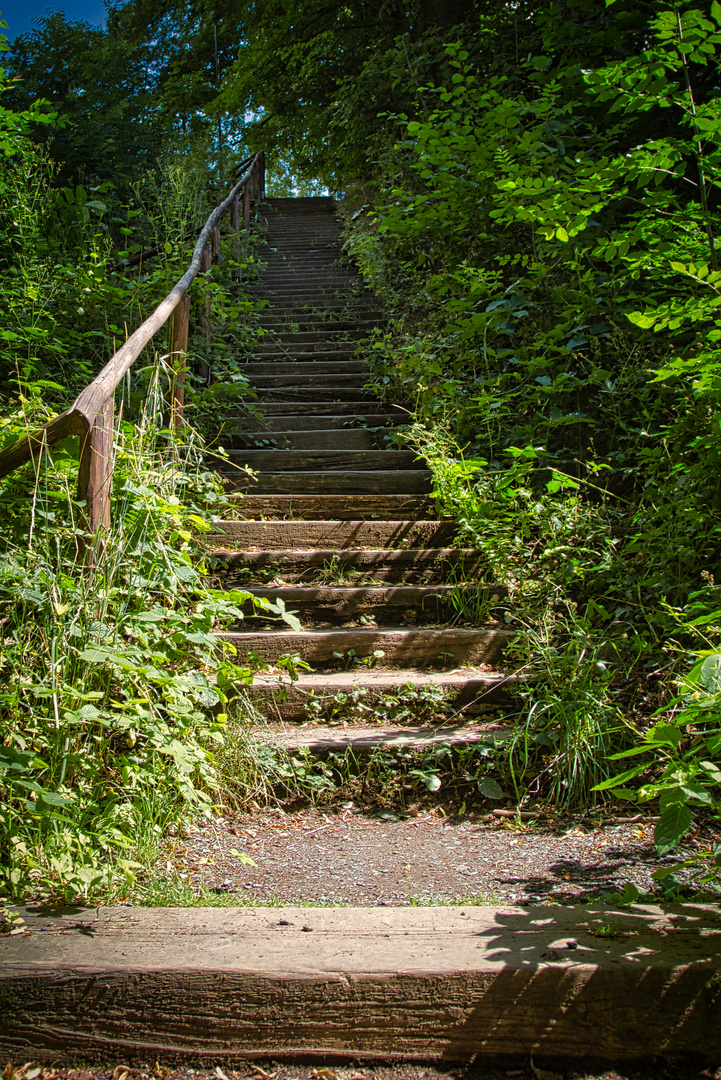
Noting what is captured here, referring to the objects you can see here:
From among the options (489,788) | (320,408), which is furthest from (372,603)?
(320,408)

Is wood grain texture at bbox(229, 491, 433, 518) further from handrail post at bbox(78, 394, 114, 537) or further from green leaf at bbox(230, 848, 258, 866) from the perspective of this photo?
green leaf at bbox(230, 848, 258, 866)

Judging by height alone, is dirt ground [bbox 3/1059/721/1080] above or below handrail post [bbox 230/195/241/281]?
below

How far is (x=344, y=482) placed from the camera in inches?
164

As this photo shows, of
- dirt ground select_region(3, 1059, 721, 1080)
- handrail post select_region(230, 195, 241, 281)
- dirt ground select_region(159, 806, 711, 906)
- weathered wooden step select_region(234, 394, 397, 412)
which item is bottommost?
dirt ground select_region(159, 806, 711, 906)

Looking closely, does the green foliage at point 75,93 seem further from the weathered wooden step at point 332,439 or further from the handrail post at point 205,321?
the weathered wooden step at point 332,439

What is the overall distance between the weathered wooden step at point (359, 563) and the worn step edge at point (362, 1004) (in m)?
2.19

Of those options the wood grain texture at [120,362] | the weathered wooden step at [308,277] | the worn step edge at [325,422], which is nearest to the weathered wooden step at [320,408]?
the worn step edge at [325,422]

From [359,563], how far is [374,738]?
4.05ft

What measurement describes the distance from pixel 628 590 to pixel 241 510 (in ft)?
7.20

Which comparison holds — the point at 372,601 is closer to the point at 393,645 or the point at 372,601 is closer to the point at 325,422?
the point at 393,645

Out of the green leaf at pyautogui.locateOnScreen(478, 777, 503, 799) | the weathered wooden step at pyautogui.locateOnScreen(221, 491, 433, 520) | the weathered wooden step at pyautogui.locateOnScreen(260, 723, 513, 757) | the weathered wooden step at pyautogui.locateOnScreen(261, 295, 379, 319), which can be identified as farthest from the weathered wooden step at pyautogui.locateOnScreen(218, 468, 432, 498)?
the weathered wooden step at pyautogui.locateOnScreen(261, 295, 379, 319)

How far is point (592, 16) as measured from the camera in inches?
185

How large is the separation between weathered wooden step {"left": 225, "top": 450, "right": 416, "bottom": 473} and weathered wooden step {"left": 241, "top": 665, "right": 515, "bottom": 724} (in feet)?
6.72

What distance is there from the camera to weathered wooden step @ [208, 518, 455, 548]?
3.51 m
